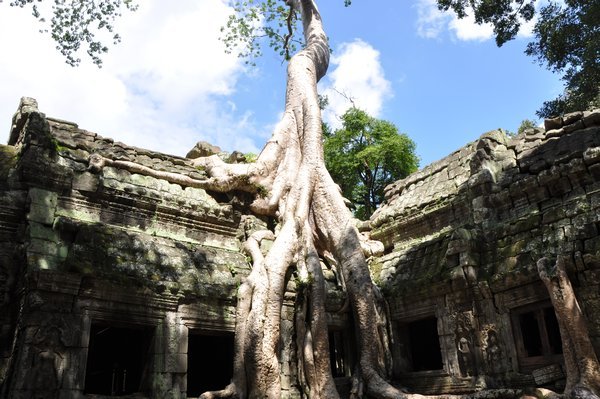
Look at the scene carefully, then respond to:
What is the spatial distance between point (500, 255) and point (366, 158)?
14628 millimetres

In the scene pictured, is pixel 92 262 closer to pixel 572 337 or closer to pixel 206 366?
pixel 206 366

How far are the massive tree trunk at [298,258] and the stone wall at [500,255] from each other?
37.8 inches

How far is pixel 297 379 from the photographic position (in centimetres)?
683

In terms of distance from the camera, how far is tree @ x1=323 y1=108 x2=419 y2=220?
2130cm

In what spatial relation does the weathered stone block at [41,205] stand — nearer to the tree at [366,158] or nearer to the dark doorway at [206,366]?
the dark doorway at [206,366]

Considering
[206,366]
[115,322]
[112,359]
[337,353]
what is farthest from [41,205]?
[337,353]

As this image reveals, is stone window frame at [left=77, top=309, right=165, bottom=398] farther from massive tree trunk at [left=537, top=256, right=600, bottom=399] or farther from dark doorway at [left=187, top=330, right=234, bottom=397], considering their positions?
massive tree trunk at [left=537, top=256, right=600, bottom=399]

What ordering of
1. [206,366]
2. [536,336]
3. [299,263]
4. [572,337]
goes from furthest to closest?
1. [206,366]
2. [299,263]
3. [536,336]
4. [572,337]

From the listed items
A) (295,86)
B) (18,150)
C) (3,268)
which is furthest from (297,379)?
(295,86)

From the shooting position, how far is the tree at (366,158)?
2130cm

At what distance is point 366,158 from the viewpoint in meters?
21.5

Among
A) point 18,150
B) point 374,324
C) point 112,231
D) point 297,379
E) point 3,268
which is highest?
point 18,150

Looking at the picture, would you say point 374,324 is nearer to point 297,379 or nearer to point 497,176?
point 297,379

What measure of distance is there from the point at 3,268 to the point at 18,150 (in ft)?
6.75
